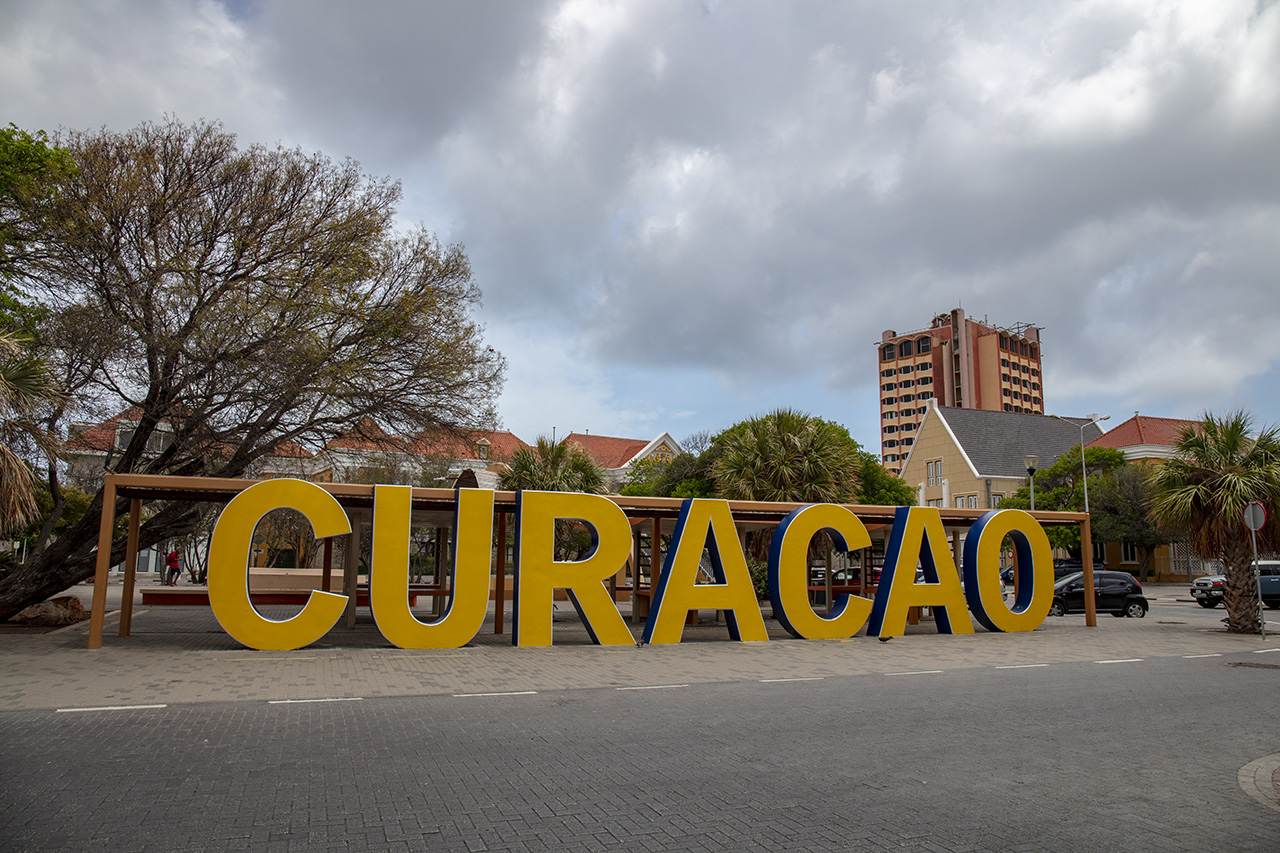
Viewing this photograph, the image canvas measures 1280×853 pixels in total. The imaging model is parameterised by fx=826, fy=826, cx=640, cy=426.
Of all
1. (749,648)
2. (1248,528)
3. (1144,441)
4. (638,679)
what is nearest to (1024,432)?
(1144,441)

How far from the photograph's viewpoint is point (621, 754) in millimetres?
6703

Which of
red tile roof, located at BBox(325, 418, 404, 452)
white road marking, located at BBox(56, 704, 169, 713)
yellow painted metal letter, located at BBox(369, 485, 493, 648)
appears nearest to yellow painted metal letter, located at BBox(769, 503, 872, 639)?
yellow painted metal letter, located at BBox(369, 485, 493, 648)

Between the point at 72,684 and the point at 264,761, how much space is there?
17.9ft

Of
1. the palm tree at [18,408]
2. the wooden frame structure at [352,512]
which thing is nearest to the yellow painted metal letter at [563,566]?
the wooden frame structure at [352,512]

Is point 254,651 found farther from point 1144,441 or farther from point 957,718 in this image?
point 1144,441

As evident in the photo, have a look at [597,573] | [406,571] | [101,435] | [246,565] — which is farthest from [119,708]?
[101,435]

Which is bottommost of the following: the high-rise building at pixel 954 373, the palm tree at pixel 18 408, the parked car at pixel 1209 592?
the parked car at pixel 1209 592

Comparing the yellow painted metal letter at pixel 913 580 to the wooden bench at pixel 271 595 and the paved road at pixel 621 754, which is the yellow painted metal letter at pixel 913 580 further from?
the wooden bench at pixel 271 595

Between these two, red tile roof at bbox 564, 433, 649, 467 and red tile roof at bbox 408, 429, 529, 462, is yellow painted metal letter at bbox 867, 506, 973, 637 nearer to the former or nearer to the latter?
red tile roof at bbox 408, 429, 529, 462

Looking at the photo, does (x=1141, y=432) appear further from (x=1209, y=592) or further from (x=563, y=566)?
(x=563, y=566)

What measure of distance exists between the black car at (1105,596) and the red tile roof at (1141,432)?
1399 inches

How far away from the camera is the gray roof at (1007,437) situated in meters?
63.2

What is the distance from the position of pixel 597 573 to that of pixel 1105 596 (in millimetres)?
18773

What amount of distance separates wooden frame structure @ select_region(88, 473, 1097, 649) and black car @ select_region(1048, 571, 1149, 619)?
15.3 feet
